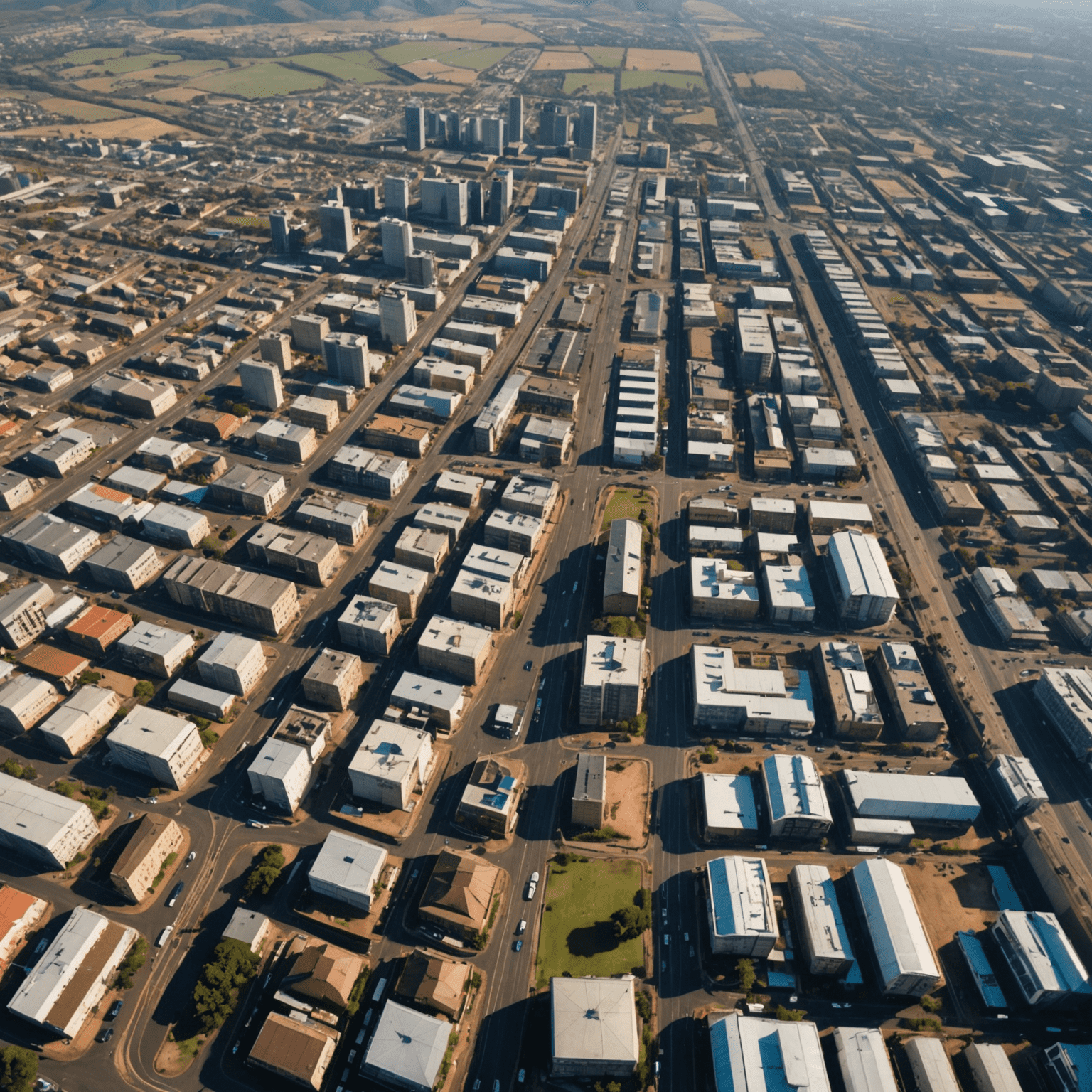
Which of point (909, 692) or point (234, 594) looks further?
point (234, 594)

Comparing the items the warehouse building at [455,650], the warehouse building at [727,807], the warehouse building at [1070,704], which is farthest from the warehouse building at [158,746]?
the warehouse building at [1070,704]

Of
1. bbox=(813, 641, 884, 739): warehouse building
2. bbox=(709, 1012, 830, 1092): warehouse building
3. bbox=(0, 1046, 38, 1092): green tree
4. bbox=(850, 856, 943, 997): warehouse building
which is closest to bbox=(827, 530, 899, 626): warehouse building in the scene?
bbox=(813, 641, 884, 739): warehouse building

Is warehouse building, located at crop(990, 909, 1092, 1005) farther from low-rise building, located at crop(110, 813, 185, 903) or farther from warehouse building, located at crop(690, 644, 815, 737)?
low-rise building, located at crop(110, 813, 185, 903)

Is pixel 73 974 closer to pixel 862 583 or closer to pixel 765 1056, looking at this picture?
pixel 765 1056

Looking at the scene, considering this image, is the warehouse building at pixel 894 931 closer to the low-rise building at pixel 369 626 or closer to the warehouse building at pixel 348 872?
the warehouse building at pixel 348 872

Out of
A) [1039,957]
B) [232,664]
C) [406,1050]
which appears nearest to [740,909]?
[1039,957]

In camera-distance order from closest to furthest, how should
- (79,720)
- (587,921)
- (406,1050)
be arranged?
(406,1050) → (587,921) → (79,720)
